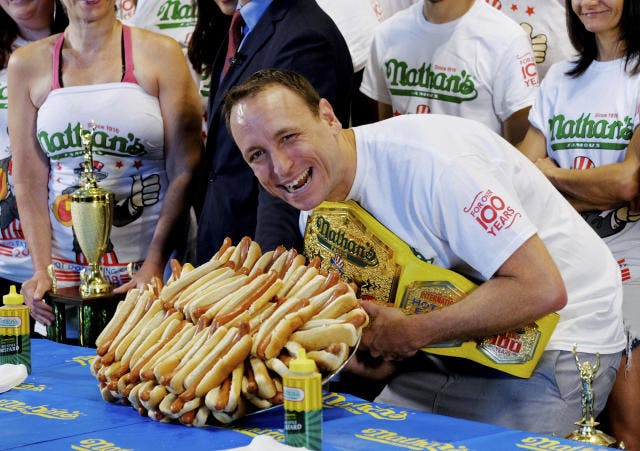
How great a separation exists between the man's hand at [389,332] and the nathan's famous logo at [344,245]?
0.10 meters

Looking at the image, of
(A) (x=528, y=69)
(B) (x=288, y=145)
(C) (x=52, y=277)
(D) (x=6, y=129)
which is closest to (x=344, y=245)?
(B) (x=288, y=145)

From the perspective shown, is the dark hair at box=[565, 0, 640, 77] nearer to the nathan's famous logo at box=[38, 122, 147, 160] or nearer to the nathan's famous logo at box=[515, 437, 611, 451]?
the nathan's famous logo at box=[38, 122, 147, 160]

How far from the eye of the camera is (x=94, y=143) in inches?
132

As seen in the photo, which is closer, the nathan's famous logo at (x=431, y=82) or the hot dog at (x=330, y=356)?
the hot dog at (x=330, y=356)

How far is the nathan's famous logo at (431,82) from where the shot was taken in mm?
3320

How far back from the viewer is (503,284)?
2162mm

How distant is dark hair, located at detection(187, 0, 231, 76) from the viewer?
349cm

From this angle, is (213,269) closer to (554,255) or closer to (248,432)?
(248,432)

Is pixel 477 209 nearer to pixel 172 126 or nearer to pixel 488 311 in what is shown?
pixel 488 311

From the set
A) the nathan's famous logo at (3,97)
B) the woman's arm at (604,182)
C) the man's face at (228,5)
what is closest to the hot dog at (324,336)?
the woman's arm at (604,182)

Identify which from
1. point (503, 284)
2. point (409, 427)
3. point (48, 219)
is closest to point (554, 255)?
point (503, 284)

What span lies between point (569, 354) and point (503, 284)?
0.28 meters

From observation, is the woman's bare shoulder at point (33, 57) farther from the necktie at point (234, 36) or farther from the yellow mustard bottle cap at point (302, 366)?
the yellow mustard bottle cap at point (302, 366)

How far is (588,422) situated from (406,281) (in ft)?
1.68
